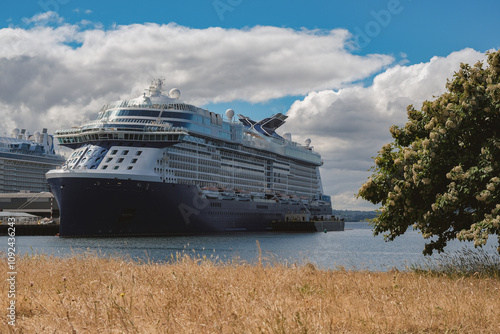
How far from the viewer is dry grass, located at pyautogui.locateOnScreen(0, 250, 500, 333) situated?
727 centimetres

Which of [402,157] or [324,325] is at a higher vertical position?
[402,157]

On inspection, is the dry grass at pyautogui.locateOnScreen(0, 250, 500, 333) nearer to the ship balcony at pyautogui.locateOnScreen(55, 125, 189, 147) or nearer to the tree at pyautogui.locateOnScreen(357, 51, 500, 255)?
the tree at pyautogui.locateOnScreen(357, 51, 500, 255)

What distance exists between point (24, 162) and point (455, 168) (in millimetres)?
160827

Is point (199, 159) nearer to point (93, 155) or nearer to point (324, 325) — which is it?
point (93, 155)

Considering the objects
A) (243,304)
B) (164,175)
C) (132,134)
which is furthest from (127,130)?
(243,304)

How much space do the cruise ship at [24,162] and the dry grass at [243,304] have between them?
155712 mm

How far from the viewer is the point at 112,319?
773cm

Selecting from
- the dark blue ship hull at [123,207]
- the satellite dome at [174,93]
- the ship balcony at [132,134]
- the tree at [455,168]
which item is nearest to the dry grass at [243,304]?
the tree at [455,168]

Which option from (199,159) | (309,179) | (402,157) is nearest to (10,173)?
(309,179)

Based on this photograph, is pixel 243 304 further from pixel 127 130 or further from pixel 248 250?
pixel 127 130

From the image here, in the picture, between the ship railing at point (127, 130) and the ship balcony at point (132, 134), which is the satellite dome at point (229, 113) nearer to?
the ship railing at point (127, 130)

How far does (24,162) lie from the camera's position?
159625 mm

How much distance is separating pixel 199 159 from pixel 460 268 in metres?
63.9

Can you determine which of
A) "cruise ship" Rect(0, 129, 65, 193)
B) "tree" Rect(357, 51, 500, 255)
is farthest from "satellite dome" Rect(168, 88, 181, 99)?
"cruise ship" Rect(0, 129, 65, 193)
